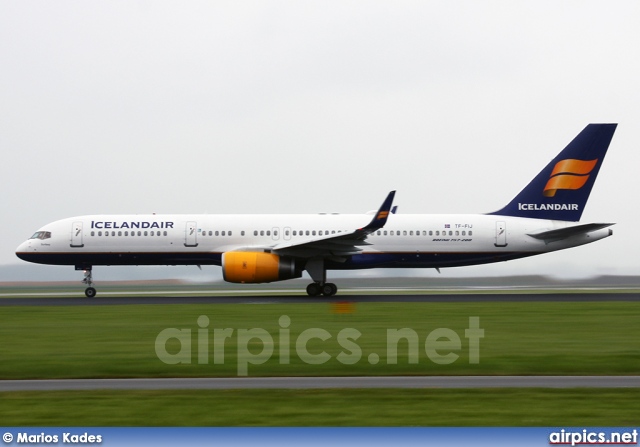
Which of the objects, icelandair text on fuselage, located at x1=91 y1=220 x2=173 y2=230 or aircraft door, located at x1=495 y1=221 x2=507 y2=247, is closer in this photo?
aircraft door, located at x1=495 y1=221 x2=507 y2=247

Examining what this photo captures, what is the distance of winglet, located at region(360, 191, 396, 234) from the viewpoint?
1231 inches

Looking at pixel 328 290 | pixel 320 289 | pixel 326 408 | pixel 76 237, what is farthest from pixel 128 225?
pixel 326 408

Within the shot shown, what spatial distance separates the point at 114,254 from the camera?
35656 millimetres

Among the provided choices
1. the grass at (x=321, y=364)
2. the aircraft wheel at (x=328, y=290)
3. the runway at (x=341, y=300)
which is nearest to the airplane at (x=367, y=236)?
the aircraft wheel at (x=328, y=290)

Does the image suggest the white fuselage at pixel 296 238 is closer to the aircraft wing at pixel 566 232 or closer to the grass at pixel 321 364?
the aircraft wing at pixel 566 232

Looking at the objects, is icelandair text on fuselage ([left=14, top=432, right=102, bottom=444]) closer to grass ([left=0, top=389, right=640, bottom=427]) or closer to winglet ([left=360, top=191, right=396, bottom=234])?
grass ([left=0, top=389, right=640, bottom=427])

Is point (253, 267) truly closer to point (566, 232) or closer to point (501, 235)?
point (501, 235)

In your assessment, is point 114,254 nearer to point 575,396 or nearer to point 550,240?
point 550,240

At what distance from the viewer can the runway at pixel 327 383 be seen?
1251 cm

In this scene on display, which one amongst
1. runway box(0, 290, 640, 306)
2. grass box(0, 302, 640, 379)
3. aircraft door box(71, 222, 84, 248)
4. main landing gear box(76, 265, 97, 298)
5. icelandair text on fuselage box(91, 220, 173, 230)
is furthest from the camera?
main landing gear box(76, 265, 97, 298)

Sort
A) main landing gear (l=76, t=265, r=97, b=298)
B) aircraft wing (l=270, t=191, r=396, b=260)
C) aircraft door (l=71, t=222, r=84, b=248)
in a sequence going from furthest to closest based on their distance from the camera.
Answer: main landing gear (l=76, t=265, r=97, b=298), aircraft door (l=71, t=222, r=84, b=248), aircraft wing (l=270, t=191, r=396, b=260)

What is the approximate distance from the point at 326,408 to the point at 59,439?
344 cm

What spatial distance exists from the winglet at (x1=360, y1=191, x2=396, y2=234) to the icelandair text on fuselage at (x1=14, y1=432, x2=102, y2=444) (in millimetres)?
23070

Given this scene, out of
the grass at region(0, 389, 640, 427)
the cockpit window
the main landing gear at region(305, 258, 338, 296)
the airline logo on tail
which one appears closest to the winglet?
the main landing gear at region(305, 258, 338, 296)
